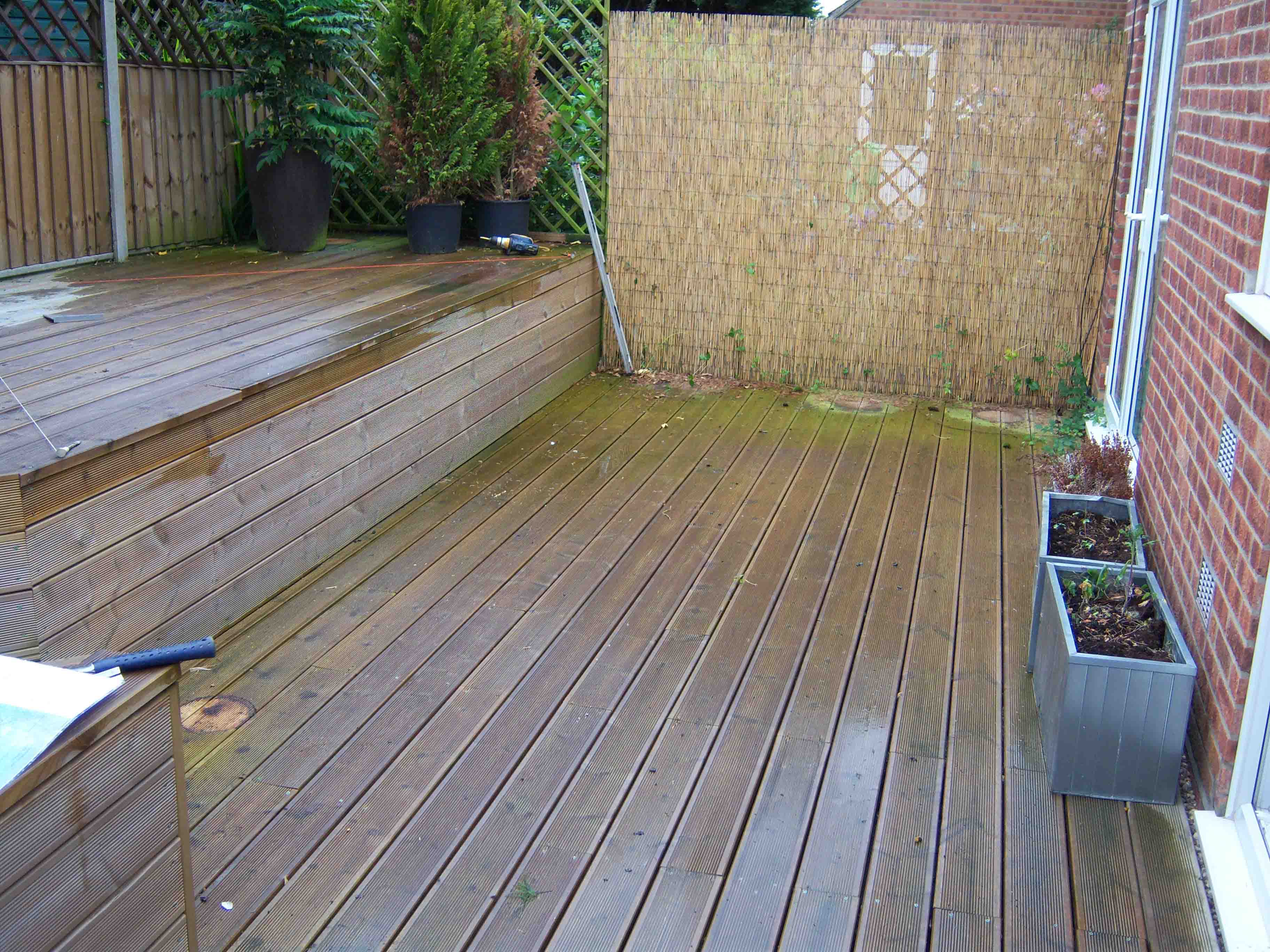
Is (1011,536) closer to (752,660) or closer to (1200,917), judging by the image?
(752,660)

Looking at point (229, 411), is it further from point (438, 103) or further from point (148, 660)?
point (438, 103)

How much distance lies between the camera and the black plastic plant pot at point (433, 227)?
5.25m

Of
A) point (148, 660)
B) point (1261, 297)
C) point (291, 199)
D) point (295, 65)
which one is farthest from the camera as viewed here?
point (291, 199)

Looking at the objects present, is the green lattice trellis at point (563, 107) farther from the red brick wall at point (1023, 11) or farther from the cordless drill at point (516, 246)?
the red brick wall at point (1023, 11)

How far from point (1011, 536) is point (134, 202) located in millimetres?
3943

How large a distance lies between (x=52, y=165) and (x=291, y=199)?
38.2 inches

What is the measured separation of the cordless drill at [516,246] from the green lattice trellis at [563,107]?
418mm

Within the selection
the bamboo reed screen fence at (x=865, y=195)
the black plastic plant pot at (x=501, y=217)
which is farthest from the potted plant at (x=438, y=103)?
the bamboo reed screen fence at (x=865, y=195)

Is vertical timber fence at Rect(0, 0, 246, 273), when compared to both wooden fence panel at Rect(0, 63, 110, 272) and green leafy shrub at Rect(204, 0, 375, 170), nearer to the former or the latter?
wooden fence panel at Rect(0, 63, 110, 272)

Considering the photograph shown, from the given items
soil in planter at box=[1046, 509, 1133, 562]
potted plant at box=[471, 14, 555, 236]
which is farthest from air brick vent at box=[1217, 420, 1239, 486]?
potted plant at box=[471, 14, 555, 236]

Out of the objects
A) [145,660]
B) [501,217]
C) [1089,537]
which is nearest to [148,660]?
[145,660]

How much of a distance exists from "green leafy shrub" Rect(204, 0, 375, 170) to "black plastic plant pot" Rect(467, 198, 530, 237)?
624mm

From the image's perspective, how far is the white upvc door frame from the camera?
3.91 meters

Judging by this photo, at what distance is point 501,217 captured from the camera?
5.48m
